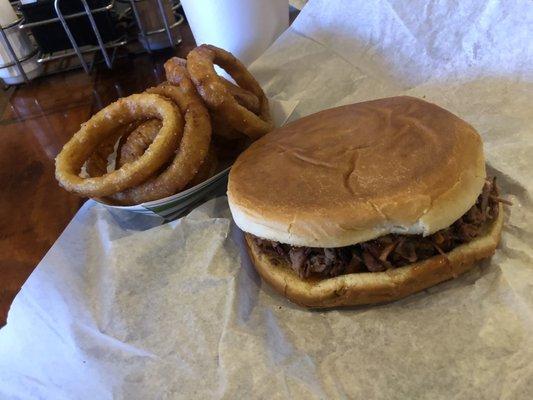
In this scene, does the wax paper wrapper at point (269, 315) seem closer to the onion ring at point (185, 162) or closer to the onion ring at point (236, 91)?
the onion ring at point (185, 162)

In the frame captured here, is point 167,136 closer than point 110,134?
Yes

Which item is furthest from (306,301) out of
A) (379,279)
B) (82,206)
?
(82,206)

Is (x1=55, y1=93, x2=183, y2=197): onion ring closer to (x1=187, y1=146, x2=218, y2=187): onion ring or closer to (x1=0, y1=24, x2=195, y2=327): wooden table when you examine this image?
(x1=187, y1=146, x2=218, y2=187): onion ring

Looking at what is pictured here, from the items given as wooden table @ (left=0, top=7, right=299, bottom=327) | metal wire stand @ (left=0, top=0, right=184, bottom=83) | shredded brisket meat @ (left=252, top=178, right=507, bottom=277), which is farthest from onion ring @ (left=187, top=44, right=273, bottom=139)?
metal wire stand @ (left=0, top=0, right=184, bottom=83)

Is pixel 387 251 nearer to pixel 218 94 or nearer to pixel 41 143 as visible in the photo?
pixel 218 94

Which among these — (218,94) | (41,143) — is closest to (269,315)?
(218,94)
